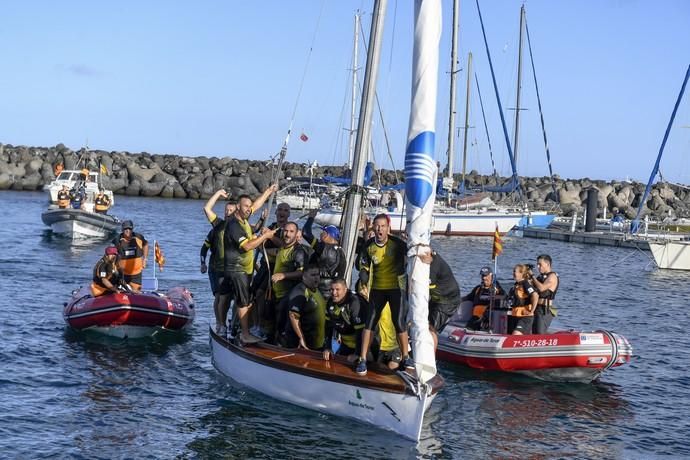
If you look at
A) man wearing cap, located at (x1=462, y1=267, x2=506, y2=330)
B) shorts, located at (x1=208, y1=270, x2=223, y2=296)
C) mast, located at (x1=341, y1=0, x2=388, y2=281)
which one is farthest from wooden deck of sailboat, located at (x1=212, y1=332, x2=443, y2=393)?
man wearing cap, located at (x1=462, y1=267, x2=506, y2=330)

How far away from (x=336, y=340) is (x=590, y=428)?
3949 millimetres

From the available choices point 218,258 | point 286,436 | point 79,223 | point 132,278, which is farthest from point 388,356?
point 79,223

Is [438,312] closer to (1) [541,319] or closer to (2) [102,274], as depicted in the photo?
(1) [541,319]

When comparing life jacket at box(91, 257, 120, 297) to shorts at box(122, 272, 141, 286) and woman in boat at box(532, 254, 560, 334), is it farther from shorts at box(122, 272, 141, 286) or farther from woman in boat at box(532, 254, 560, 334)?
woman in boat at box(532, 254, 560, 334)

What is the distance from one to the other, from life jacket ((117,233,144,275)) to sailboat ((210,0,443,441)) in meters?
4.15

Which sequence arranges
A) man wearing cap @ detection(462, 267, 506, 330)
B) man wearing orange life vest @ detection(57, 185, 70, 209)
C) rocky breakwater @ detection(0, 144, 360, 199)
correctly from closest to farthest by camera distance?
1. man wearing cap @ detection(462, 267, 506, 330)
2. man wearing orange life vest @ detection(57, 185, 70, 209)
3. rocky breakwater @ detection(0, 144, 360, 199)

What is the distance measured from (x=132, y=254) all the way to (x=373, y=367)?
743cm

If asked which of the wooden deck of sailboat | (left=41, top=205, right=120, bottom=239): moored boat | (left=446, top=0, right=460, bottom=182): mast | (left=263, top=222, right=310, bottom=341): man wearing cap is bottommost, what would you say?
(left=41, top=205, right=120, bottom=239): moored boat

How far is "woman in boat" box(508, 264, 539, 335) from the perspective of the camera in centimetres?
1600

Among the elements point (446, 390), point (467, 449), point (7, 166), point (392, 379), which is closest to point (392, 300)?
point (392, 379)

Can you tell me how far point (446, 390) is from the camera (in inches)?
595

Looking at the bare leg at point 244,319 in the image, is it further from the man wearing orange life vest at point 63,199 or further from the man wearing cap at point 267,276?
the man wearing orange life vest at point 63,199

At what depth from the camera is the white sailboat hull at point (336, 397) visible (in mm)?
11555

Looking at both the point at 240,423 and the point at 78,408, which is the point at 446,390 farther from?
the point at 78,408
